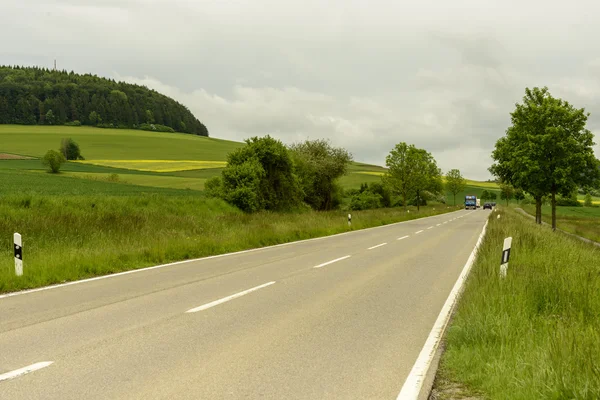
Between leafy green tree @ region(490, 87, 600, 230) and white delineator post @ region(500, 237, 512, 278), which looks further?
leafy green tree @ region(490, 87, 600, 230)

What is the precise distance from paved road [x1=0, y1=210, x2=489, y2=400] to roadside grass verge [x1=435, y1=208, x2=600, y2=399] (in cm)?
58

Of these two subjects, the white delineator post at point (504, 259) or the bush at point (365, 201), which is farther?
the bush at point (365, 201)

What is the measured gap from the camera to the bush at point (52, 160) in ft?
190

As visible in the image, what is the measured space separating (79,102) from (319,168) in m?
99.0

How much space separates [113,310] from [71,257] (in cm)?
464

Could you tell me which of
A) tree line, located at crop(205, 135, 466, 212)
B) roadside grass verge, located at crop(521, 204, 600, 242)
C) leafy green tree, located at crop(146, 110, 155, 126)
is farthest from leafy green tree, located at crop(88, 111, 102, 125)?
roadside grass verge, located at crop(521, 204, 600, 242)

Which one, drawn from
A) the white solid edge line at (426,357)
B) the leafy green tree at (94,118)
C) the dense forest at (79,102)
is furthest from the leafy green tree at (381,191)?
the leafy green tree at (94,118)

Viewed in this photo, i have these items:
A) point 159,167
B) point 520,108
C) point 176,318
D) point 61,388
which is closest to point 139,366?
point 61,388

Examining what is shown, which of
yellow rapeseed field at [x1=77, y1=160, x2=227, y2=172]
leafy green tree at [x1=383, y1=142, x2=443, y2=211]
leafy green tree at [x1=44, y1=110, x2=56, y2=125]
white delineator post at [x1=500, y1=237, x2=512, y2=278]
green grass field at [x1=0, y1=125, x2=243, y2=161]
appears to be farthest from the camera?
leafy green tree at [x1=44, y1=110, x2=56, y2=125]

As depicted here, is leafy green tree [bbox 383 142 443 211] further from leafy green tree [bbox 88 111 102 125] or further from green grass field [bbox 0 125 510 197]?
leafy green tree [bbox 88 111 102 125]

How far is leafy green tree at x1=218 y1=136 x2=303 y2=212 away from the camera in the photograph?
3375 cm

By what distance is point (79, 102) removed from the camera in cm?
12838

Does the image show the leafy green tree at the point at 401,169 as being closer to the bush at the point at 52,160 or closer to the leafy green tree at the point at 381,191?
the leafy green tree at the point at 381,191

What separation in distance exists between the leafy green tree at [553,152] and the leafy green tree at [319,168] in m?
22.7
